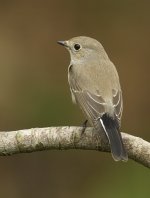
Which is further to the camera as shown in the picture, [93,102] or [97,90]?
[97,90]

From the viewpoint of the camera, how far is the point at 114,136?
7.77m

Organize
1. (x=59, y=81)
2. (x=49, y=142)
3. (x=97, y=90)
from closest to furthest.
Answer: (x=49, y=142) → (x=97, y=90) → (x=59, y=81)

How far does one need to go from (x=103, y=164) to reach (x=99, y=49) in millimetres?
3520

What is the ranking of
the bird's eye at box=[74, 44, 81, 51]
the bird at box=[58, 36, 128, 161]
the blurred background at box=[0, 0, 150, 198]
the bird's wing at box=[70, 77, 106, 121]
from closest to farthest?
the bird at box=[58, 36, 128, 161], the bird's wing at box=[70, 77, 106, 121], the bird's eye at box=[74, 44, 81, 51], the blurred background at box=[0, 0, 150, 198]

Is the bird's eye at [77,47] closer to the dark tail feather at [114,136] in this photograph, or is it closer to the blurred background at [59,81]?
the dark tail feather at [114,136]

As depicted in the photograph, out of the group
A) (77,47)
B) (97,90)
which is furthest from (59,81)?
(97,90)

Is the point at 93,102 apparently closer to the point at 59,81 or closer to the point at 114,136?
the point at 114,136

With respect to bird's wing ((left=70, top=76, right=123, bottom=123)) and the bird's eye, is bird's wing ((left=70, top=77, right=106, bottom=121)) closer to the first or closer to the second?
bird's wing ((left=70, top=76, right=123, bottom=123))

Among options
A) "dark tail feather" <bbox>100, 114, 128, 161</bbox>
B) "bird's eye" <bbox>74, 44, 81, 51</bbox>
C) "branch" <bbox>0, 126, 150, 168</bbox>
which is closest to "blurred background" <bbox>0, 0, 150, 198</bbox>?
"bird's eye" <bbox>74, 44, 81, 51</bbox>

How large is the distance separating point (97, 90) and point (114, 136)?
811 millimetres

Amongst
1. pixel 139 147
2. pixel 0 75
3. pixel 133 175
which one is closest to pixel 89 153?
pixel 133 175

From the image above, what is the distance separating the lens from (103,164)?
12453 mm

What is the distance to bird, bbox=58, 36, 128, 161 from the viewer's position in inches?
310

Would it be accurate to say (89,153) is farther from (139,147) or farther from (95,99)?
(139,147)
